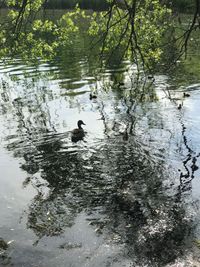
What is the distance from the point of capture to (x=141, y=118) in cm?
2102

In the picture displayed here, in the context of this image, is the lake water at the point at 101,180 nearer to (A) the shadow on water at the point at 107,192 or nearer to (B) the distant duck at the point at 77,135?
(A) the shadow on water at the point at 107,192

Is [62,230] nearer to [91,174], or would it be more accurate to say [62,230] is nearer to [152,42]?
[91,174]

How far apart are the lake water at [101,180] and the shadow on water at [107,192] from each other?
3 centimetres

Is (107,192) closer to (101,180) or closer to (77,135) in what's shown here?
(101,180)

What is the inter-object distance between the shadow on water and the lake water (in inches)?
1.3

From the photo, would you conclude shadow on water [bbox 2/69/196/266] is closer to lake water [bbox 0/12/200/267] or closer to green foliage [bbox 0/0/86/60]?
lake water [bbox 0/12/200/267]

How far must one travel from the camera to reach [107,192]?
44.2 feet

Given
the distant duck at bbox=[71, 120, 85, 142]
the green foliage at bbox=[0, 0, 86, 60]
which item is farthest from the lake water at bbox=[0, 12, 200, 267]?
the green foliage at bbox=[0, 0, 86, 60]

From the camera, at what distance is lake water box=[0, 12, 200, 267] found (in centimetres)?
1048

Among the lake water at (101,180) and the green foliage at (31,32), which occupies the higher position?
the green foliage at (31,32)

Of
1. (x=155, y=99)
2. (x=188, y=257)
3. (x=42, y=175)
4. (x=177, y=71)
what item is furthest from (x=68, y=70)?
(x=188, y=257)

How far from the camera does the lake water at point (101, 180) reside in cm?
1048

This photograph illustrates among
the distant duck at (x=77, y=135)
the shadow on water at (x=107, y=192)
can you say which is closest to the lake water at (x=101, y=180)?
the shadow on water at (x=107, y=192)

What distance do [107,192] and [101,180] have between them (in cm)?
88
